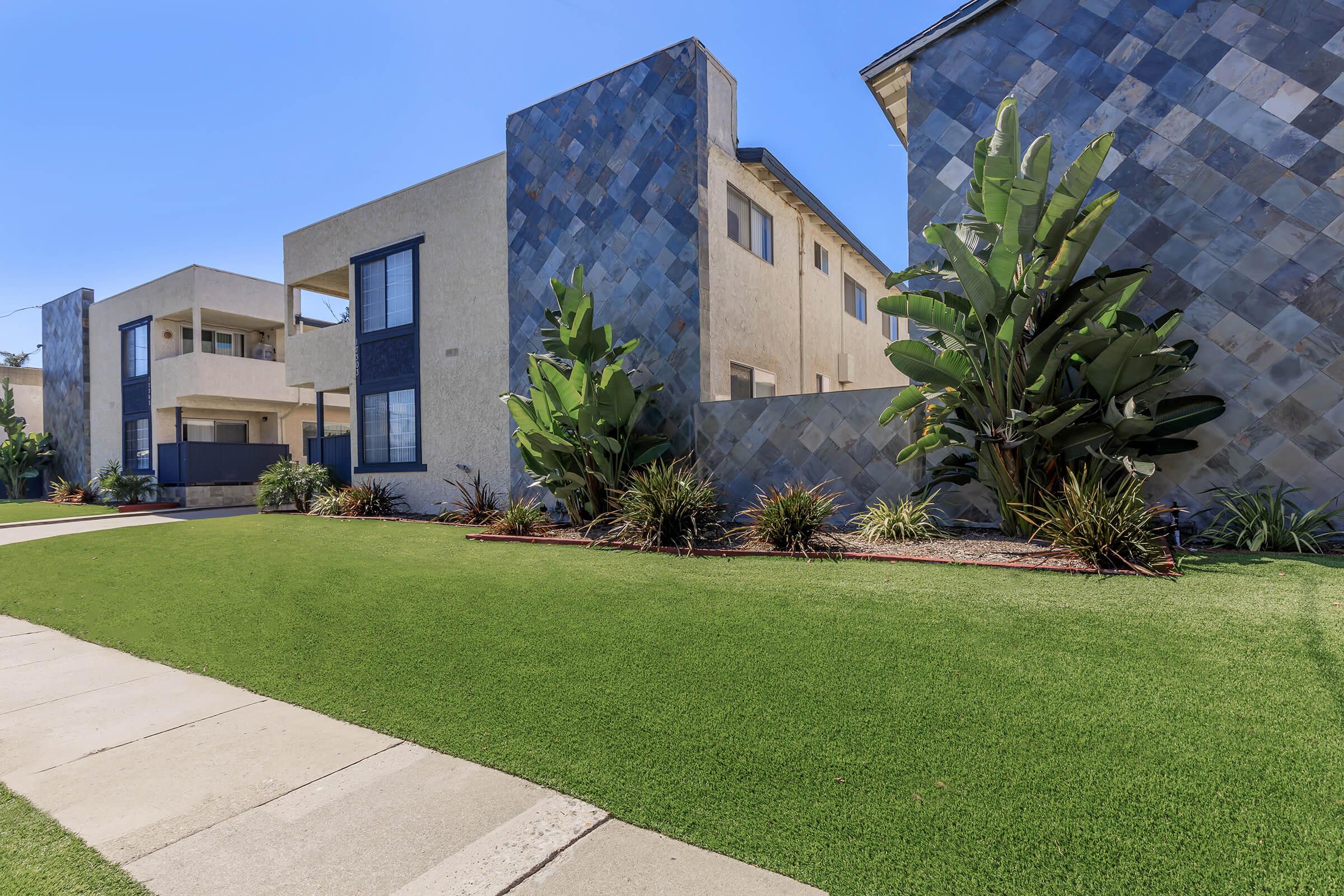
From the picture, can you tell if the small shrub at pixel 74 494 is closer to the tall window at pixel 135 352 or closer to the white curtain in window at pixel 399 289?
the tall window at pixel 135 352

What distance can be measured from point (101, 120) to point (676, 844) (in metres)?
17.6

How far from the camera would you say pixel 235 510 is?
17.6 m

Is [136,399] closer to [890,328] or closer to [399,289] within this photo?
[399,289]

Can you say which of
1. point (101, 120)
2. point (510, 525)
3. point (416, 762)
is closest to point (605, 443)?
point (510, 525)

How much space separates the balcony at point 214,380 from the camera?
1922 cm

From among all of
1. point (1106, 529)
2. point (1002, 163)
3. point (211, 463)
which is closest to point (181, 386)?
point (211, 463)

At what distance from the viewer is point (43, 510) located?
1780 cm

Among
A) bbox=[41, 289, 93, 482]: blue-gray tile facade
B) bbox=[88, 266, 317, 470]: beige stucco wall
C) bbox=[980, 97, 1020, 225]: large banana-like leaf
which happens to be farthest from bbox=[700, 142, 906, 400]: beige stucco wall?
bbox=[41, 289, 93, 482]: blue-gray tile facade

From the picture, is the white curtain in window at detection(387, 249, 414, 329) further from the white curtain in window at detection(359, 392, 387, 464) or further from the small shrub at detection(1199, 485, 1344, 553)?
the small shrub at detection(1199, 485, 1344, 553)

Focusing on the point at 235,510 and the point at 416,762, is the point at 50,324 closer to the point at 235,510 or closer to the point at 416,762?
the point at 235,510

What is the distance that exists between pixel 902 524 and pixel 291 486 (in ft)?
45.3

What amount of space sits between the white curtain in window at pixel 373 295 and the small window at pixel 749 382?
27.2 feet

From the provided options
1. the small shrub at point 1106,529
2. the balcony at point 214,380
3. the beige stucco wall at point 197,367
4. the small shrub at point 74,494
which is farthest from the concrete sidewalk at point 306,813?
the small shrub at point 74,494

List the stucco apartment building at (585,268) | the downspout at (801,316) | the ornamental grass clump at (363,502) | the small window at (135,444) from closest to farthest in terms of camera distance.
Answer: the stucco apartment building at (585,268) → the ornamental grass clump at (363,502) → the downspout at (801,316) → the small window at (135,444)
